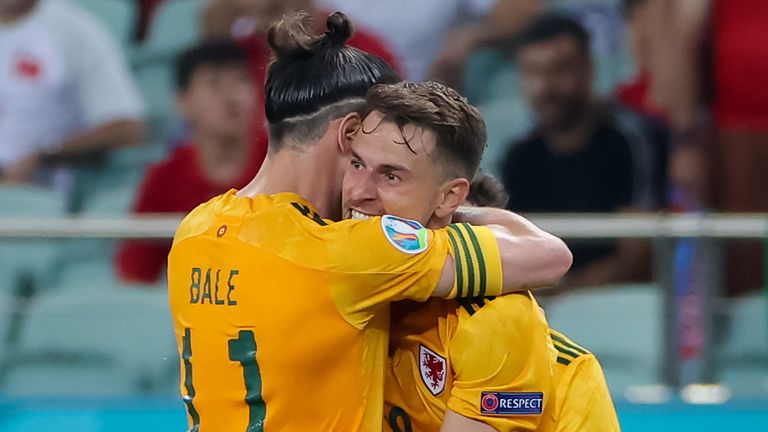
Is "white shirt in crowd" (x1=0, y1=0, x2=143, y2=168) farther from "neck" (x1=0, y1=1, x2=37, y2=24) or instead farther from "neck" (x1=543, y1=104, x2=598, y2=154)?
"neck" (x1=543, y1=104, x2=598, y2=154)

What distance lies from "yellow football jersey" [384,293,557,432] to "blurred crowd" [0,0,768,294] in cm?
326

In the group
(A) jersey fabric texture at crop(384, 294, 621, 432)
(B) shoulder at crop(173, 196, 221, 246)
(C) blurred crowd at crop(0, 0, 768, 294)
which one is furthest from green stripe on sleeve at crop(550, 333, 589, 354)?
(C) blurred crowd at crop(0, 0, 768, 294)

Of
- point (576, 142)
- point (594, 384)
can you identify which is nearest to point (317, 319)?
point (594, 384)

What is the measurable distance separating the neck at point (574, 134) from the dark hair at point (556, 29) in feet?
1.01

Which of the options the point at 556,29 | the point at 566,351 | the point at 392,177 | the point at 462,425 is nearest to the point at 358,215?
the point at 392,177

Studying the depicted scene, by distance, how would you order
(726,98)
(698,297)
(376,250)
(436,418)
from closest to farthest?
(376,250) → (436,418) → (698,297) → (726,98)

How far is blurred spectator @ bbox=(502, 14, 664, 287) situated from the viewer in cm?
609

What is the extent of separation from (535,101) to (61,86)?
2210 millimetres

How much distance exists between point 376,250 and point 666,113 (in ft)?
12.4

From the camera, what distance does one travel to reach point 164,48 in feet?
20.9

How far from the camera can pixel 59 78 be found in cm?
637

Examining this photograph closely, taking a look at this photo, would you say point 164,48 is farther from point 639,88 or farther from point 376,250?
point 376,250

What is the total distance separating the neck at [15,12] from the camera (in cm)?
635

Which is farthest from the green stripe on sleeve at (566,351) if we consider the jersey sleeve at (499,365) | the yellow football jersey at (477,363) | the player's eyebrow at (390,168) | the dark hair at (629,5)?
the dark hair at (629,5)
